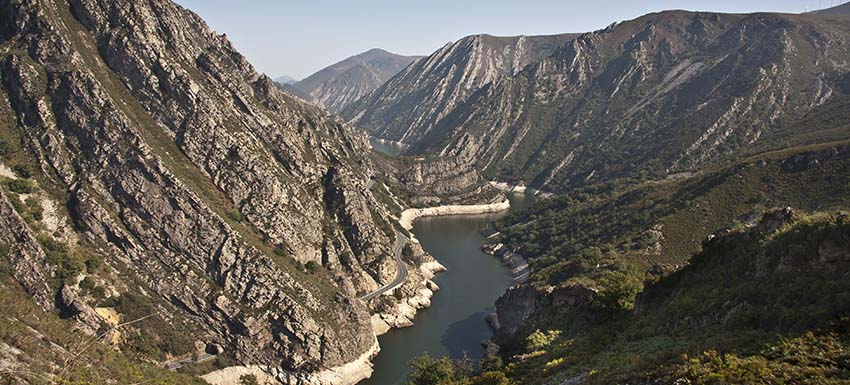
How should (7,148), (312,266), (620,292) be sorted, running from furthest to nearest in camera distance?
(312,266) < (7,148) < (620,292)

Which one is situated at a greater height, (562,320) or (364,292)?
(562,320)

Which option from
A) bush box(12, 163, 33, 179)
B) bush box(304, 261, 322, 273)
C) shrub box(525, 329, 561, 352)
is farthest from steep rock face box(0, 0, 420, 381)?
shrub box(525, 329, 561, 352)

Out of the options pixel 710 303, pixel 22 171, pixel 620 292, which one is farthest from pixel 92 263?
pixel 710 303

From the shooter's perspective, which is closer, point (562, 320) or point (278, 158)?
point (562, 320)

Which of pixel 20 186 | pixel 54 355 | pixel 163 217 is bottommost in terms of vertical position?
pixel 54 355

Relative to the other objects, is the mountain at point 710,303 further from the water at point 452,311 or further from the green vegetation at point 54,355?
the green vegetation at point 54,355

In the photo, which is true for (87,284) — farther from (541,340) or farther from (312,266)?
(541,340)

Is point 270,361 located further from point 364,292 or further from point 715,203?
point 715,203

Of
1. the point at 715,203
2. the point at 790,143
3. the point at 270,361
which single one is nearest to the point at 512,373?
the point at 270,361
